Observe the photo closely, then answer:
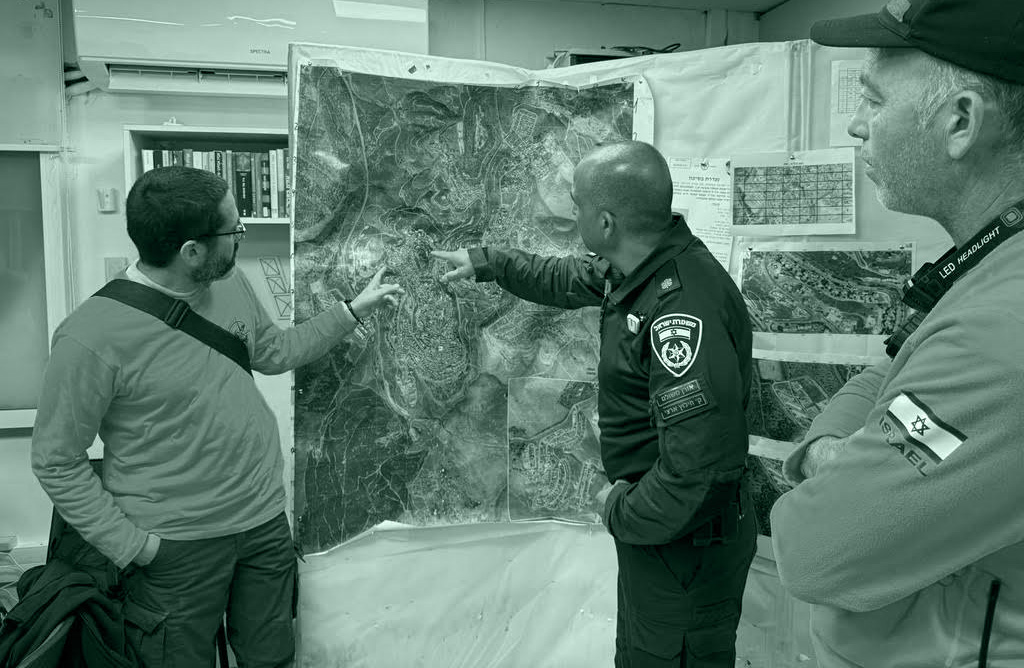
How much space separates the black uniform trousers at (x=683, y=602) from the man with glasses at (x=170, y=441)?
3.02 ft

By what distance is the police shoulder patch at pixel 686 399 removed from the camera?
1.42 metres

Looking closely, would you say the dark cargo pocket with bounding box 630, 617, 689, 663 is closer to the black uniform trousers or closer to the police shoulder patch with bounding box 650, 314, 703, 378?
the black uniform trousers

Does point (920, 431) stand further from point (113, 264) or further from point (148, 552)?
point (113, 264)

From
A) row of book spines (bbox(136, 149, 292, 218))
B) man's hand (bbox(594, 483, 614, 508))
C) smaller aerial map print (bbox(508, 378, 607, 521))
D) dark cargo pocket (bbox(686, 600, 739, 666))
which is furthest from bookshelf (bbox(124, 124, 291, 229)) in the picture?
dark cargo pocket (bbox(686, 600, 739, 666))

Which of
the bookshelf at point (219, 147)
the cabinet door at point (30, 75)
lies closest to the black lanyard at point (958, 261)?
the bookshelf at point (219, 147)

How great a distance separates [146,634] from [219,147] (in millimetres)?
1830

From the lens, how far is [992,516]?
1.96ft

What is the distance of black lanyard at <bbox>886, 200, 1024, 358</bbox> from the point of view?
Answer: 0.68 m

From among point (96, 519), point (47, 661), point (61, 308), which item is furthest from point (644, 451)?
point (61, 308)

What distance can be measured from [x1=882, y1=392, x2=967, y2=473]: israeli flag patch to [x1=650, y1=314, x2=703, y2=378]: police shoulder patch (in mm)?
791

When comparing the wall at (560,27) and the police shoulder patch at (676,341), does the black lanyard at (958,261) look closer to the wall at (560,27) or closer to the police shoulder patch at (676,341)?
the police shoulder patch at (676,341)

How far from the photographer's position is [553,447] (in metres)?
2.17

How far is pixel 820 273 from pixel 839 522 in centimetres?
146

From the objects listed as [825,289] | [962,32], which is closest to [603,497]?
[825,289]
